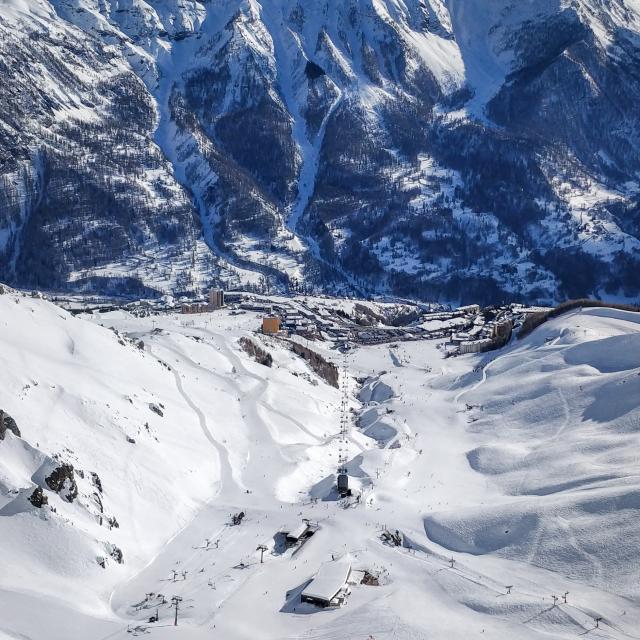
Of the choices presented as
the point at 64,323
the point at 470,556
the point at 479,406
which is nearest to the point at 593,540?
the point at 470,556

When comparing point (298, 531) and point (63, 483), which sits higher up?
point (63, 483)

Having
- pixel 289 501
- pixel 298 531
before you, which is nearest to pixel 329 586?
pixel 298 531

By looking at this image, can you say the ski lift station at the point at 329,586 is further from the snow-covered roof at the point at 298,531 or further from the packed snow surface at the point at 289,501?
the snow-covered roof at the point at 298,531

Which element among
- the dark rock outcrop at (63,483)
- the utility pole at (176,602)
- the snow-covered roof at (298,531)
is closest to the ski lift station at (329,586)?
the snow-covered roof at (298,531)

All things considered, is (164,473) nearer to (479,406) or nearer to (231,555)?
(231,555)

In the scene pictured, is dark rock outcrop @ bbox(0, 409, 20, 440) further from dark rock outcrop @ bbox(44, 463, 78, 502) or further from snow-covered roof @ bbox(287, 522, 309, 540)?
snow-covered roof @ bbox(287, 522, 309, 540)

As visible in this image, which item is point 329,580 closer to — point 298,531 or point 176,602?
point 176,602

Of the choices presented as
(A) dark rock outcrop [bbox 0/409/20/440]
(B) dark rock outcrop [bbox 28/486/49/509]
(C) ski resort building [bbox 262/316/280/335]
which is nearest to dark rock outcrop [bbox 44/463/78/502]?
(B) dark rock outcrop [bbox 28/486/49/509]
